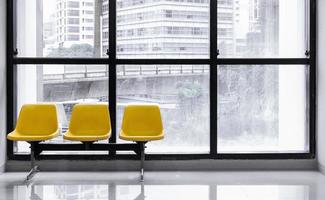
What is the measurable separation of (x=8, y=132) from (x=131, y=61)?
1763mm

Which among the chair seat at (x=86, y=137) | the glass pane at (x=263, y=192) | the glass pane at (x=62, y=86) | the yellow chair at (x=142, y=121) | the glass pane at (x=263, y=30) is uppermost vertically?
the glass pane at (x=263, y=30)

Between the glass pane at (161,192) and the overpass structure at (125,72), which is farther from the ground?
the overpass structure at (125,72)

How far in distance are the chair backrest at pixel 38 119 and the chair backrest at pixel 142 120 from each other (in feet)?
2.78

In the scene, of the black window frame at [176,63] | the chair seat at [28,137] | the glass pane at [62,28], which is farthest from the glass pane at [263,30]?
the chair seat at [28,137]

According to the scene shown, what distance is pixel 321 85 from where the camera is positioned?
16.9ft

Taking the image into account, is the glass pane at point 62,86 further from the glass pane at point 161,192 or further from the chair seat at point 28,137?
the glass pane at point 161,192

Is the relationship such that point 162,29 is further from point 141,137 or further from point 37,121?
point 37,121

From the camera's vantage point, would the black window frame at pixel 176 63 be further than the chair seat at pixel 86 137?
Yes

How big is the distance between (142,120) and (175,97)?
1.84 ft

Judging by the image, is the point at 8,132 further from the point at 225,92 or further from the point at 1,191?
the point at 225,92

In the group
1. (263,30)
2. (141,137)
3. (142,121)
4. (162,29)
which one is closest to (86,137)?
(141,137)

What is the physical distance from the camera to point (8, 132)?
5.23 meters

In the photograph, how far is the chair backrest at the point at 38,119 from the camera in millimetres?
5020

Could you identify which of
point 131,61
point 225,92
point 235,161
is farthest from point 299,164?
point 131,61
